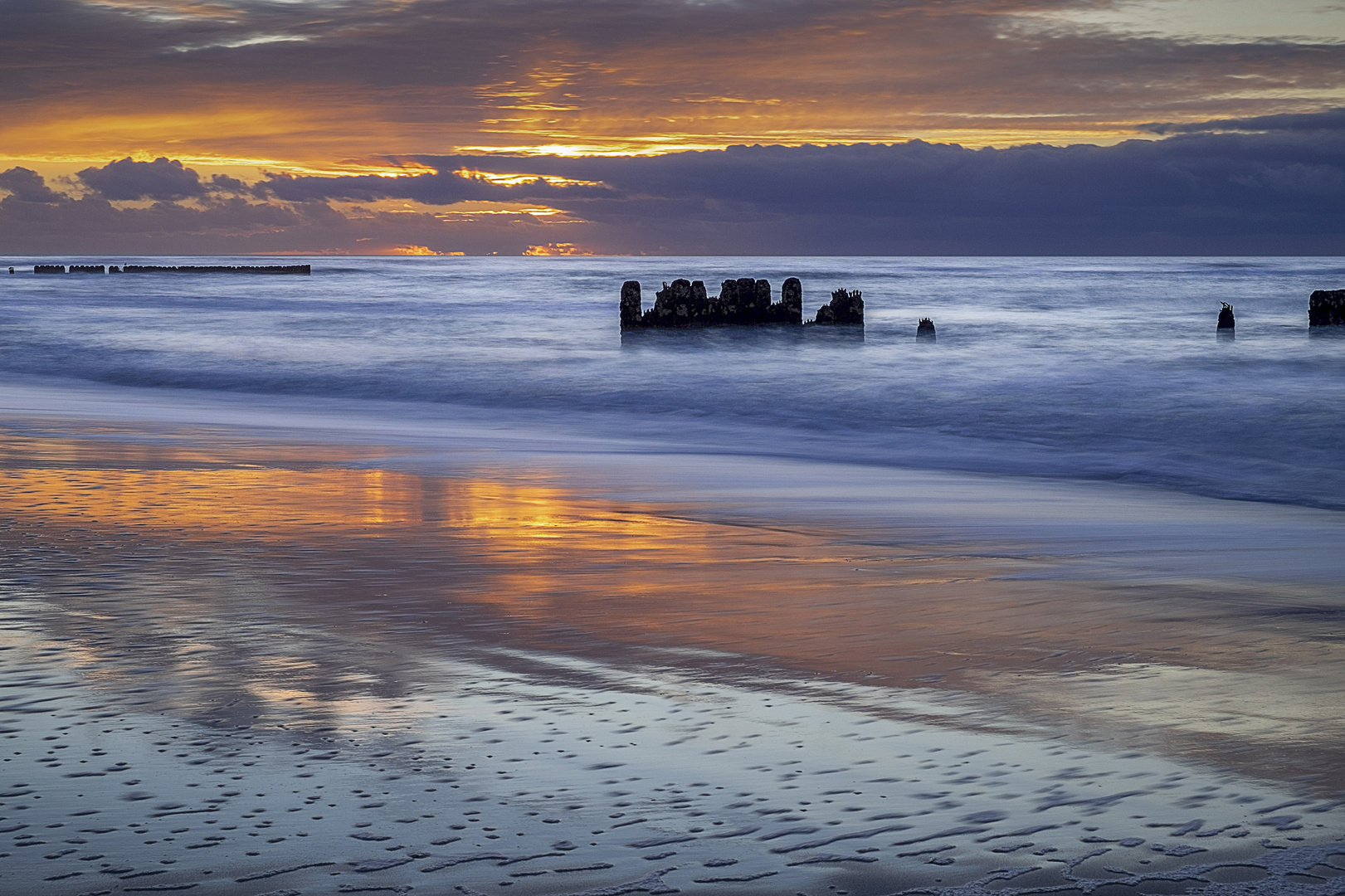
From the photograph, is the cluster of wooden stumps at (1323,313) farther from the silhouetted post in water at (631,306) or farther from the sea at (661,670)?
the sea at (661,670)

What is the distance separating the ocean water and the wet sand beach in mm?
5660

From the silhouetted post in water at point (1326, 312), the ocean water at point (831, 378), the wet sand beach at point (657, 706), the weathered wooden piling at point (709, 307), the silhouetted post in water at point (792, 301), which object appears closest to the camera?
the wet sand beach at point (657, 706)

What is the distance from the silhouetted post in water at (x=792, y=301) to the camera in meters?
33.5

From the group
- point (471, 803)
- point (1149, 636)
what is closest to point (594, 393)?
point (1149, 636)

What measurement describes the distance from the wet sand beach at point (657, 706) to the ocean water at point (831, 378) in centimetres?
566

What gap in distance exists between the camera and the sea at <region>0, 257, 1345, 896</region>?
9.60 ft

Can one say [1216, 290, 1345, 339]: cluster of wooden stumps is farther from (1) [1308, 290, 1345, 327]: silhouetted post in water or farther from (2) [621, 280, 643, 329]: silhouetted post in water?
(2) [621, 280, 643, 329]: silhouetted post in water

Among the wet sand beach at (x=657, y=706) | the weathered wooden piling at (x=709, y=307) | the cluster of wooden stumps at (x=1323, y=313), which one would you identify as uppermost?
the weathered wooden piling at (x=709, y=307)

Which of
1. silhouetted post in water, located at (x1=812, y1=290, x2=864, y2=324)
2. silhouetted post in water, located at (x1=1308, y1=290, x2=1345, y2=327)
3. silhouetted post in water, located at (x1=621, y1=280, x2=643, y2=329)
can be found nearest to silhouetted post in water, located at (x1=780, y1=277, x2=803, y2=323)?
silhouetted post in water, located at (x1=812, y1=290, x2=864, y2=324)

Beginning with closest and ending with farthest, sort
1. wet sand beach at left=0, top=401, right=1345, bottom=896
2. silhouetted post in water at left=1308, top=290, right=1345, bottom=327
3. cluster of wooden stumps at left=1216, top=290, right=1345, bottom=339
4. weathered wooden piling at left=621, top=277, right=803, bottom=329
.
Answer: wet sand beach at left=0, top=401, right=1345, bottom=896 → cluster of wooden stumps at left=1216, top=290, right=1345, bottom=339 → silhouetted post in water at left=1308, top=290, right=1345, bottom=327 → weathered wooden piling at left=621, top=277, right=803, bottom=329

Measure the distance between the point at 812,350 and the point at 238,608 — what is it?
22752mm

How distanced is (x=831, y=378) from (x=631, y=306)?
13.0 meters

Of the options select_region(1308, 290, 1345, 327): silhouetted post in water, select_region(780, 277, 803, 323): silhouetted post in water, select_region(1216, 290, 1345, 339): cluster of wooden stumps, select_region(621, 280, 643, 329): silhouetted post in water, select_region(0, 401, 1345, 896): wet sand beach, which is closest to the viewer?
select_region(0, 401, 1345, 896): wet sand beach

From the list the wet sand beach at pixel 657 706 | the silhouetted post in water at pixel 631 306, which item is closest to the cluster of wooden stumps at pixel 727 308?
the silhouetted post in water at pixel 631 306
